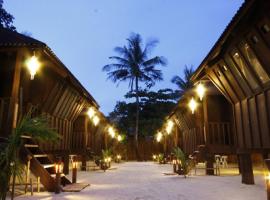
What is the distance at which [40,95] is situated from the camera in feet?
34.5

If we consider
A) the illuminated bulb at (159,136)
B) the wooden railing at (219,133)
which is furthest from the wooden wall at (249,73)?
the illuminated bulb at (159,136)

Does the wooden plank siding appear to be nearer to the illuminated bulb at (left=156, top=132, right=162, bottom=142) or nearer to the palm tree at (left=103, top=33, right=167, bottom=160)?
the illuminated bulb at (left=156, top=132, right=162, bottom=142)

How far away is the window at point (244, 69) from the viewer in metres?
7.82

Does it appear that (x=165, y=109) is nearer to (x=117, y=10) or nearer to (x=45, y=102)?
(x=45, y=102)

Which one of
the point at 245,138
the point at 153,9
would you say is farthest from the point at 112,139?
the point at 153,9

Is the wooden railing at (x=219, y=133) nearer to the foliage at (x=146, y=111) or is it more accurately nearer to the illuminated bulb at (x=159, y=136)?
the illuminated bulb at (x=159, y=136)

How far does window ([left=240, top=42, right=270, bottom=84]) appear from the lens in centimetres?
718

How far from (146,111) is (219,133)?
20294mm

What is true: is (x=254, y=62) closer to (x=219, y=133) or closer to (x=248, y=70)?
(x=248, y=70)

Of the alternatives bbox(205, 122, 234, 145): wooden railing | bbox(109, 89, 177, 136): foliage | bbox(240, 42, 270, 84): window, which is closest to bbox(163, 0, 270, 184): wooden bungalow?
bbox(240, 42, 270, 84): window

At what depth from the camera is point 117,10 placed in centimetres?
19862

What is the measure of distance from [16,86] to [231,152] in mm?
9142

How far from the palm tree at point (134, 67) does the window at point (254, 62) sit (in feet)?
81.0

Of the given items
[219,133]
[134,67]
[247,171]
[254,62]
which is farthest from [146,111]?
[254,62]
